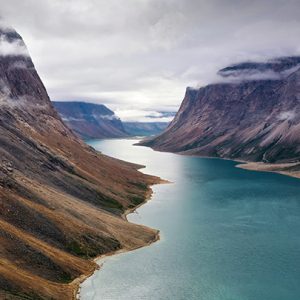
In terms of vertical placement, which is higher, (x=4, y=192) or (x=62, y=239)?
(x=4, y=192)

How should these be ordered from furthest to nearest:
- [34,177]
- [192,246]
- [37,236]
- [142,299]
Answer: [34,177] → [192,246] → [37,236] → [142,299]

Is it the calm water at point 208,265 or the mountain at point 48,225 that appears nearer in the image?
the mountain at point 48,225

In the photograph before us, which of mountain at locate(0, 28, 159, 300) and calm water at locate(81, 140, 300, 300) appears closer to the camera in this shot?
mountain at locate(0, 28, 159, 300)

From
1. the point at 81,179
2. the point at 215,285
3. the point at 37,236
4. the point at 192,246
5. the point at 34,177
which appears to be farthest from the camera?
the point at 81,179

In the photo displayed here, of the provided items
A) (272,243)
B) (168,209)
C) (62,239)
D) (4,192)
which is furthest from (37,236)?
(168,209)

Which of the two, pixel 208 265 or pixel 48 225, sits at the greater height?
pixel 48 225

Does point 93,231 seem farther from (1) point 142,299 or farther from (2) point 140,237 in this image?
(1) point 142,299

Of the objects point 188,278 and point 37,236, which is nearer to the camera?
point 188,278

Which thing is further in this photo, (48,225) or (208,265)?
(48,225)

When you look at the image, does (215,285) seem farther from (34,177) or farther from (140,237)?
(34,177)
